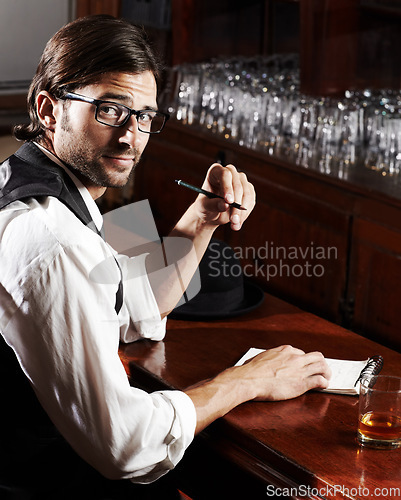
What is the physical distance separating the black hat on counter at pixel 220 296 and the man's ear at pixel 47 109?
1.90 feet

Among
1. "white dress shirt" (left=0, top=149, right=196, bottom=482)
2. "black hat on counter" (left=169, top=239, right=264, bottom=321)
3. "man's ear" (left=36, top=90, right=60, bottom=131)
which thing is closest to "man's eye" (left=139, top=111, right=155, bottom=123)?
"man's ear" (left=36, top=90, right=60, bottom=131)

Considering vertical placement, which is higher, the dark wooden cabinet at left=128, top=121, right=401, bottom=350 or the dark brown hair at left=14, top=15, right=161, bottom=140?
the dark brown hair at left=14, top=15, right=161, bottom=140

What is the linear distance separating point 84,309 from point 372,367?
66cm

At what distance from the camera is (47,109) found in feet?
5.79

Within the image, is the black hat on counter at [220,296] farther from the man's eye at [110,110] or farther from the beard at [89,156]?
the man's eye at [110,110]

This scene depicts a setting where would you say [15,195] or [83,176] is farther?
[83,176]

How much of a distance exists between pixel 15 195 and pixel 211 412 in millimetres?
566

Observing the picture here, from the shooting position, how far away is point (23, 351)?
145cm

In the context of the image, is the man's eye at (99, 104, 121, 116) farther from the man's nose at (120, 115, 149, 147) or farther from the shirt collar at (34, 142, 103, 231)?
the shirt collar at (34, 142, 103, 231)

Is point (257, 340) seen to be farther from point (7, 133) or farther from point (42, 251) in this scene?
point (7, 133)

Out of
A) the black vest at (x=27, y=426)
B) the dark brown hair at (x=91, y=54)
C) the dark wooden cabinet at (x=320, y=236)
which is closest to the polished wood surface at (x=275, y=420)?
the black vest at (x=27, y=426)

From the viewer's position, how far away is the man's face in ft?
5.51

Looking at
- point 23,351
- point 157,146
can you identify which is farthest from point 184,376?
point 157,146

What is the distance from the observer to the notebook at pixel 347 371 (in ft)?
5.41
